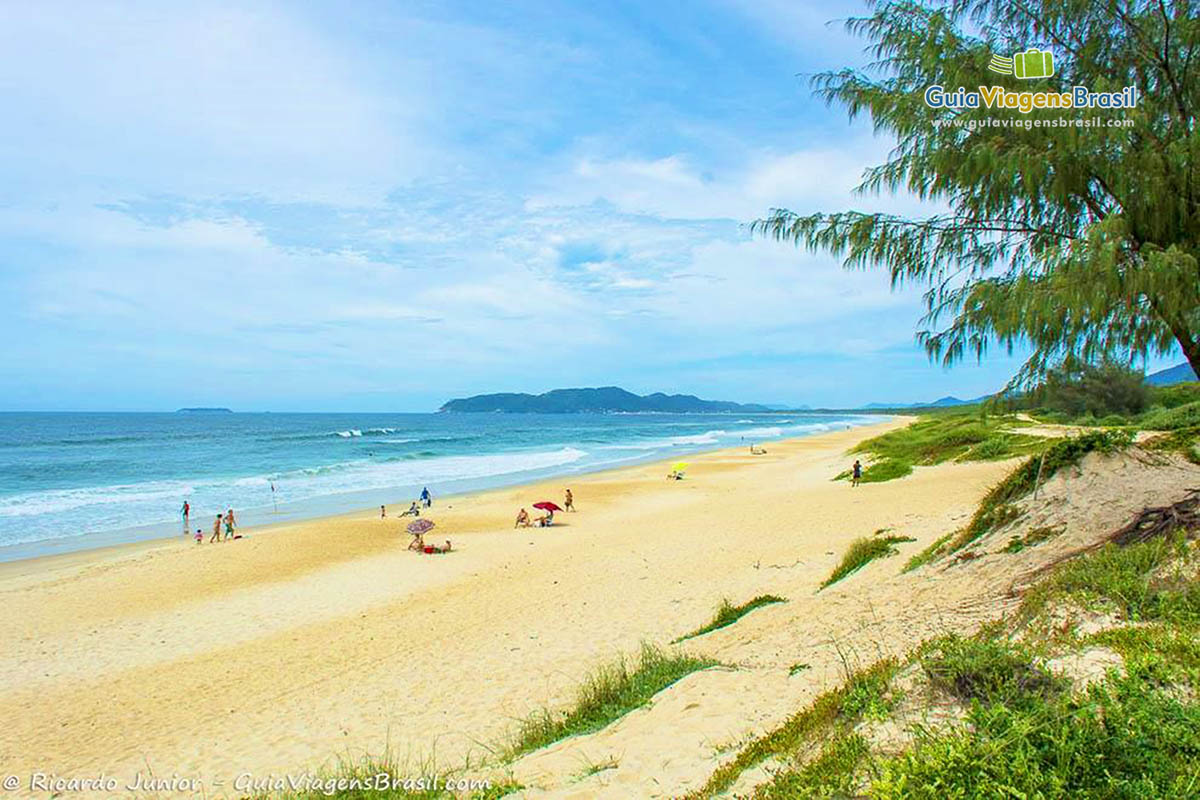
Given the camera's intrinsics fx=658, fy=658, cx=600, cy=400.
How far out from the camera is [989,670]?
354 cm

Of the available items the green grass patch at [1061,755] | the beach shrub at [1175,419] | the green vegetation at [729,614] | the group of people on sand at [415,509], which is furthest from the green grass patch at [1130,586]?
the group of people on sand at [415,509]

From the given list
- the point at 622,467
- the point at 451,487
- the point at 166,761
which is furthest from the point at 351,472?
the point at 166,761

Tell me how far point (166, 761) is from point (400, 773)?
3848 millimetres

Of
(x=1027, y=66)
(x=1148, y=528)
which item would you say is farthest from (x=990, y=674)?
(x=1027, y=66)

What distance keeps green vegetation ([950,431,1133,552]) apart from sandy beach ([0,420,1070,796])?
2054 millimetres

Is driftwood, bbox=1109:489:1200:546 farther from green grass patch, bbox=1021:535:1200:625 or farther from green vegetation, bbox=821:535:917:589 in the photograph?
green vegetation, bbox=821:535:917:589

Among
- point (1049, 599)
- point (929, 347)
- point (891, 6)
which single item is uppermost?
point (891, 6)

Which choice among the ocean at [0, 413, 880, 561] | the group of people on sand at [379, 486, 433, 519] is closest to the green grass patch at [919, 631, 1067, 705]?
the group of people on sand at [379, 486, 433, 519]

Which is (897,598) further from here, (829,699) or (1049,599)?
(829,699)

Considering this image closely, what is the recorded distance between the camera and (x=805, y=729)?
Result: 3.88m

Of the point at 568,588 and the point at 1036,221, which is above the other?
the point at 1036,221

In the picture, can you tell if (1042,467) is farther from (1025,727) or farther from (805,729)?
(1025,727)

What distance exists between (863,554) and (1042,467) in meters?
2.84

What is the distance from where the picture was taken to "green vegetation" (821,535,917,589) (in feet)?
33.2
